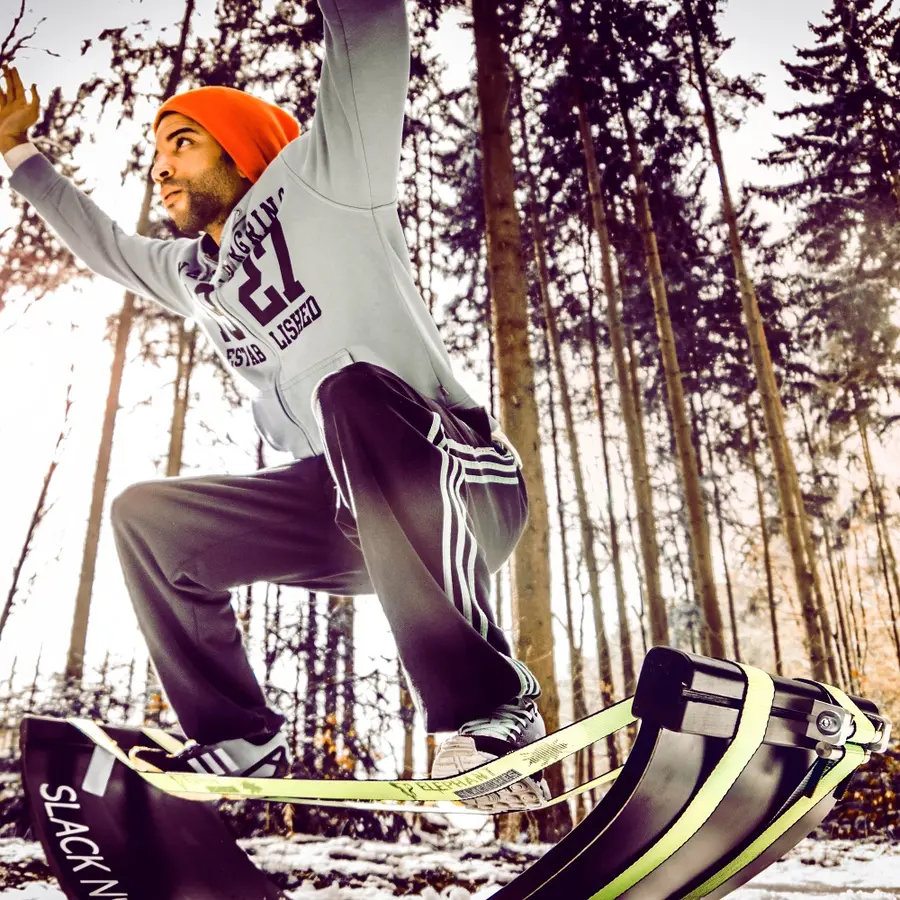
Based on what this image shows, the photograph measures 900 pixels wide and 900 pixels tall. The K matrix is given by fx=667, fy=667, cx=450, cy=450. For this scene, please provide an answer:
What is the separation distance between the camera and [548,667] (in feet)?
17.0

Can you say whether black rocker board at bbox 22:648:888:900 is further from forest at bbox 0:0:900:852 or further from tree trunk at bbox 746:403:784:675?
tree trunk at bbox 746:403:784:675

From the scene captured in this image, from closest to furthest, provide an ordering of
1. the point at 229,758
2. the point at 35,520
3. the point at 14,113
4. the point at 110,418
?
the point at 229,758 < the point at 14,113 < the point at 35,520 < the point at 110,418

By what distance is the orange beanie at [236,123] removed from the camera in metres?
2.17

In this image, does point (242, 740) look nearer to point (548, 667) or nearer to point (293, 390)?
point (293, 390)

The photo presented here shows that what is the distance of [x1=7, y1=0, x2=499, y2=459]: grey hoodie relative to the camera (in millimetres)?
1652

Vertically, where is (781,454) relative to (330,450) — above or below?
above

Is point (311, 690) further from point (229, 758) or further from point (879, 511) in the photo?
point (879, 511)

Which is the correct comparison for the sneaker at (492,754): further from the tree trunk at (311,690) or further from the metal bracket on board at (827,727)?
the tree trunk at (311,690)

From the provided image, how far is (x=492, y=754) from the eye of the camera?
4.14ft

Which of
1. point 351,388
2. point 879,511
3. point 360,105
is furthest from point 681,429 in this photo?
point 351,388

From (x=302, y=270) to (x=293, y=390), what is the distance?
0.35 metres

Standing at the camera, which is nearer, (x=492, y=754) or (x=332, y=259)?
(x=492, y=754)

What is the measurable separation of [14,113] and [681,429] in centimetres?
818

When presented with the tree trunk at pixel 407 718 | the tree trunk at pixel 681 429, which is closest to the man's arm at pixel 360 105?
the tree trunk at pixel 407 718
